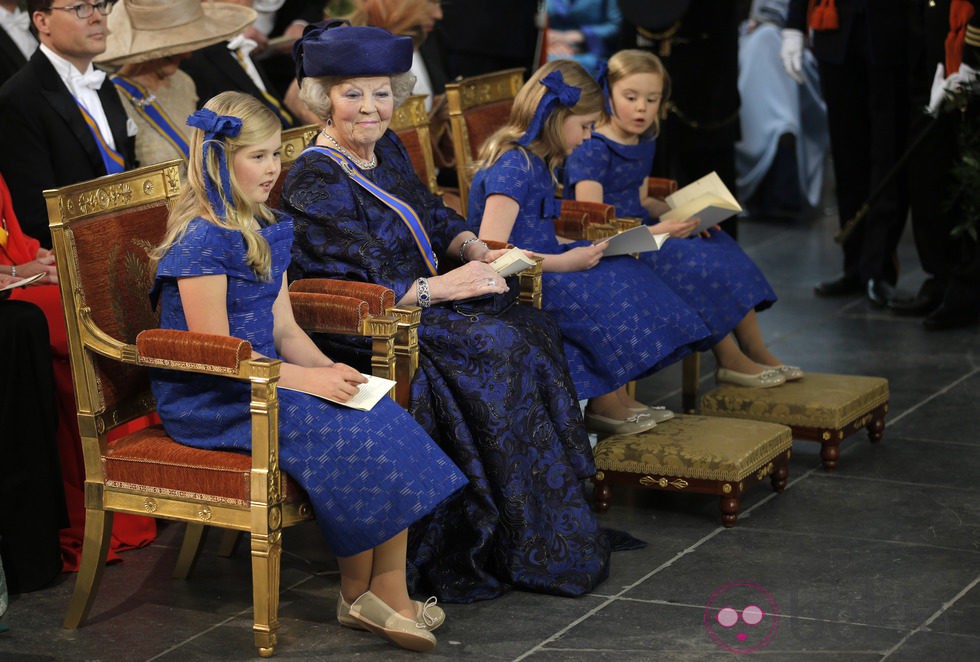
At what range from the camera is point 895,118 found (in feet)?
22.5

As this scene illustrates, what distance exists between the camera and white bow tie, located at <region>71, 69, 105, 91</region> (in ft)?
15.1

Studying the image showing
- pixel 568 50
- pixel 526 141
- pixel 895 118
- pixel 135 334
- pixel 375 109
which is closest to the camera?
pixel 135 334

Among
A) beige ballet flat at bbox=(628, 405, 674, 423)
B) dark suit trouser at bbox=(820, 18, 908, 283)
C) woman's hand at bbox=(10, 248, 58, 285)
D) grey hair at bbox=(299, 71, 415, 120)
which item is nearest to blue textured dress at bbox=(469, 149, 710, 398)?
beige ballet flat at bbox=(628, 405, 674, 423)

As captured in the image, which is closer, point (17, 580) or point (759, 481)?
point (17, 580)

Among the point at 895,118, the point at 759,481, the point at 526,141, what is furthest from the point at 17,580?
the point at 895,118

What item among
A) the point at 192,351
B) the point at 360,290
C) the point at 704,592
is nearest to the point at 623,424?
the point at 704,592

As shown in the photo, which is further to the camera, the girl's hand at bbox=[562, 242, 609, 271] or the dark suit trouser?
the dark suit trouser

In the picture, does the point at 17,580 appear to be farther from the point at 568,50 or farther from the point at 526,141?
the point at 568,50

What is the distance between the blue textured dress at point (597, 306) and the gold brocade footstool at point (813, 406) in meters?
0.33

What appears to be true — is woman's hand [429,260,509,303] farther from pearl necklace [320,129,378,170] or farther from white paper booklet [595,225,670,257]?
white paper booklet [595,225,670,257]

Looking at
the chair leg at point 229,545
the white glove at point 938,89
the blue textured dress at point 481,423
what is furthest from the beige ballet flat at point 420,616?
the white glove at point 938,89

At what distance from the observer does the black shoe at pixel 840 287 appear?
721 centimetres

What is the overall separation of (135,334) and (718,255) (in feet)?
6.96

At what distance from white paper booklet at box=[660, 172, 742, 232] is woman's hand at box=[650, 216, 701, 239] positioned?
0.18 feet
